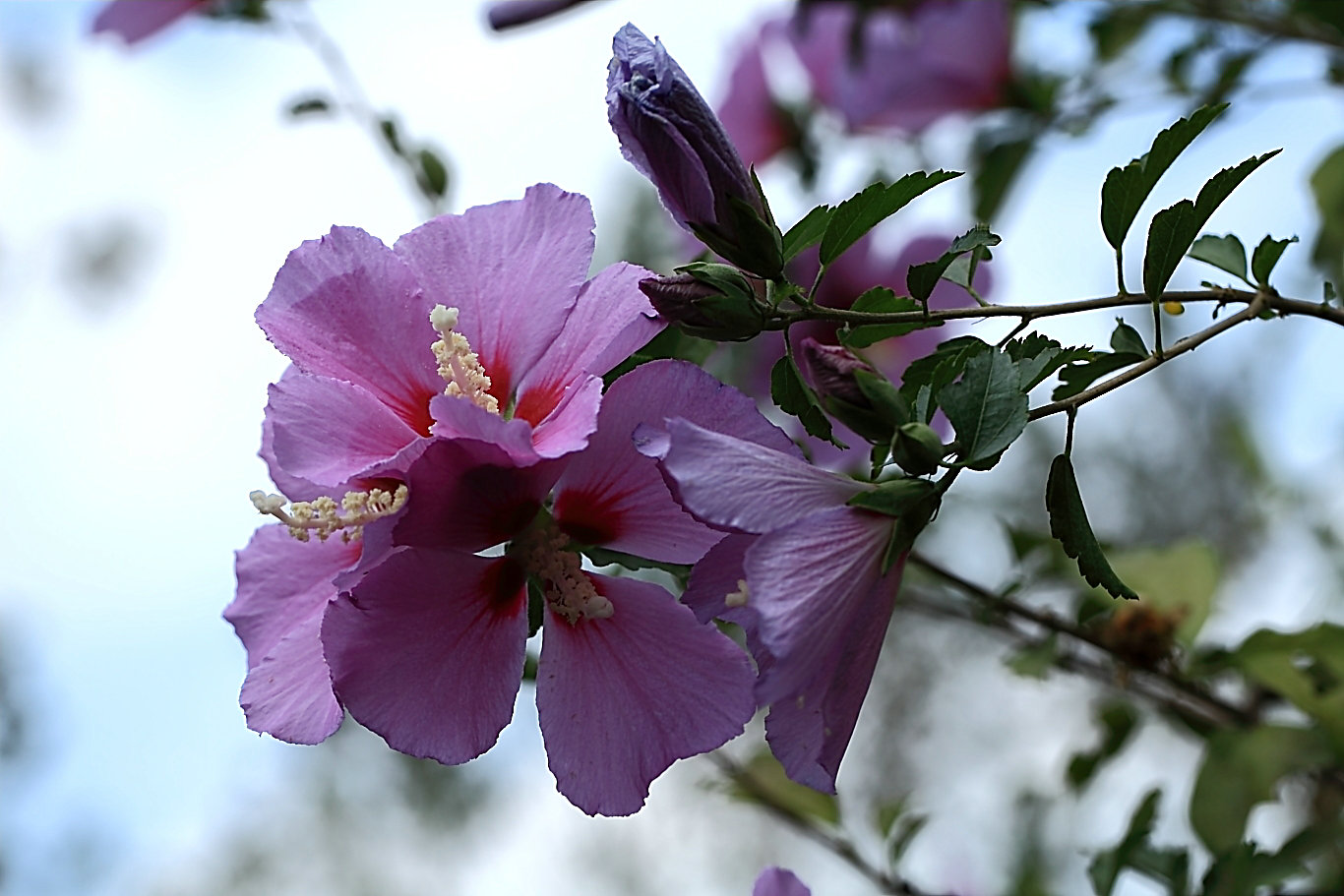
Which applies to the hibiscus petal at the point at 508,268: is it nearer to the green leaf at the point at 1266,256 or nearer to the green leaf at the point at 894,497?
the green leaf at the point at 894,497

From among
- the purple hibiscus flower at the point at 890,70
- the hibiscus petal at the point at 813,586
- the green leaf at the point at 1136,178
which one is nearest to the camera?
the hibiscus petal at the point at 813,586

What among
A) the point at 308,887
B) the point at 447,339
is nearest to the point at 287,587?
the point at 447,339

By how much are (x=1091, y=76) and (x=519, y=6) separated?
0.75 m

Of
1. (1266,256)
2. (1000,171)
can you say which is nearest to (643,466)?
(1266,256)

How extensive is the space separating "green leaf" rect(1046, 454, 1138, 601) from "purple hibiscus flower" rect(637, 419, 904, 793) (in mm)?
81

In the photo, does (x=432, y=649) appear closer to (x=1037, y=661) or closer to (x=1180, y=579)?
(x=1037, y=661)

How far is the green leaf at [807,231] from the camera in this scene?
561mm

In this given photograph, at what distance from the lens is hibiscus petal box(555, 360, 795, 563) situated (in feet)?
1.67

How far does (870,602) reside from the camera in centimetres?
50

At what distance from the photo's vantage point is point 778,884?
0.60 meters

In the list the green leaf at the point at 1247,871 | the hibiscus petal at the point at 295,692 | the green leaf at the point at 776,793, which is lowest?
the green leaf at the point at 776,793

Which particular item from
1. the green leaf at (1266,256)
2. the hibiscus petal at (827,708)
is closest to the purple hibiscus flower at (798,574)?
the hibiscus petal at (827,708)

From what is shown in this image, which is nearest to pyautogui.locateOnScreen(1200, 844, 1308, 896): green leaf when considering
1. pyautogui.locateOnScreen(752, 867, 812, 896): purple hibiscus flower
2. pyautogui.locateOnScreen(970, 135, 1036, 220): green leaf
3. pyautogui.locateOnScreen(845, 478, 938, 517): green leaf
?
pyautogui.locateOnScreen(752, 867, 812, 896): purple hibiscus flower

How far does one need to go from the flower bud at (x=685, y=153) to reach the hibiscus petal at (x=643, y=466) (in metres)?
0.07
